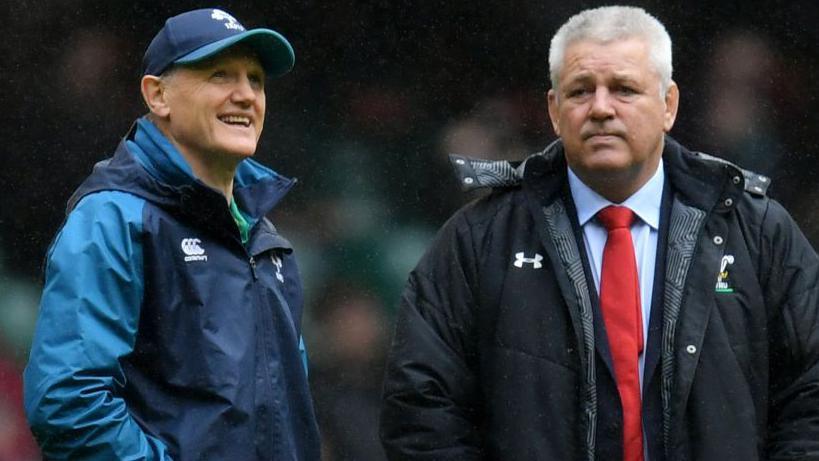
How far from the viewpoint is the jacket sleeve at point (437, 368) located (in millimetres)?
3922

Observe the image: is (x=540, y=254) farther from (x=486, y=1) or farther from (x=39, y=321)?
(x=486, y=1)

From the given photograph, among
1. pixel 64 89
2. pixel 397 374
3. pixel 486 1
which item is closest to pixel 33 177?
pixel 64 89

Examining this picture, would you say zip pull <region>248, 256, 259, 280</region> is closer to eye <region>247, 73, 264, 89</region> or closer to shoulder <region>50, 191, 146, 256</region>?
shoulder <region>50, 191, 146, 256</region>

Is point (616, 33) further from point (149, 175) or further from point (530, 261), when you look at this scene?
point (149, 175)

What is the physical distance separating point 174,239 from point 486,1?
2.94 m

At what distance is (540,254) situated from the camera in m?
3.99

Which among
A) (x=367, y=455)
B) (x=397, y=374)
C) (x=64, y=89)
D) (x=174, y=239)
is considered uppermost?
(x=64, y=89)

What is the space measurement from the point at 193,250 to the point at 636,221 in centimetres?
110

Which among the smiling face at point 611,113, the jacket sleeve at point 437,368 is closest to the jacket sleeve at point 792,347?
the smiling face at point 611,113

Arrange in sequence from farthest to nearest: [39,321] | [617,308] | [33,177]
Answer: [33,177] < [617,308] < [39,321]

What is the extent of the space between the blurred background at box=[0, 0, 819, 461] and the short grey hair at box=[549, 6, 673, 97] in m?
2.17

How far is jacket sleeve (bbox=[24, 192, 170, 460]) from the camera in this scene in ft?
11.1

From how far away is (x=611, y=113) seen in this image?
3.90 meters

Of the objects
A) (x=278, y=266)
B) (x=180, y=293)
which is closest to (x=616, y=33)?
(x=278, y=266)
